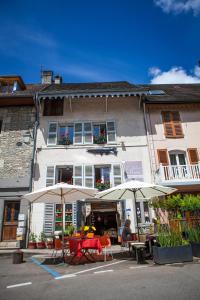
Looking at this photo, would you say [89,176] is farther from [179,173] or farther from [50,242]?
[179,173]

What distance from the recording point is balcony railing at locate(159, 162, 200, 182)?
10799 mm

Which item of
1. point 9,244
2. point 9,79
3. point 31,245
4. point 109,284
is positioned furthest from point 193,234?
point 9,79

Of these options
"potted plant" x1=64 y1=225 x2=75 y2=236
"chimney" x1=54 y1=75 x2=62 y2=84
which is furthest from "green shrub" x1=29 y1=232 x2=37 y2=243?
"chimney" x1=54 y1=75 x2=62 y2=84

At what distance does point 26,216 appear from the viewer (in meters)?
10.1

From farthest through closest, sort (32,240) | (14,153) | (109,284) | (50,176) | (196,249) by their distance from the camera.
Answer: (14,153)
(50,176)
(32,240)
(196,249)
(109,284)

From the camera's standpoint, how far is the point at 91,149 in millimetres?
11789

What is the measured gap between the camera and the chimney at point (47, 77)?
58.9 ft

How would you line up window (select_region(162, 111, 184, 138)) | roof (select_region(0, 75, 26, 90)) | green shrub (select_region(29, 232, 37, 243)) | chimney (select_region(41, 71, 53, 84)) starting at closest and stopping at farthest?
green shrub (select_region(29, 232, 37, 243))
window (select_region(162, 111, 184, 138))
roof (select_region(0, 75, 26, 90))
chimney (select_region(41, 71, 53, 84))

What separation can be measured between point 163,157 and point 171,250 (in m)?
7.03

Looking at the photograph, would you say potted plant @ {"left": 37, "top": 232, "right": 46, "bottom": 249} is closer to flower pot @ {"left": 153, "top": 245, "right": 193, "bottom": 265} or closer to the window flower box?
the window flower box

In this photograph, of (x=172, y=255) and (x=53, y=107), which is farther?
(x=53, y=107)

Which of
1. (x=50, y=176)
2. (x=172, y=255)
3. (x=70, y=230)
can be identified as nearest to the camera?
(x=172, y=255)

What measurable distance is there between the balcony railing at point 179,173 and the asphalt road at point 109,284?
614cm

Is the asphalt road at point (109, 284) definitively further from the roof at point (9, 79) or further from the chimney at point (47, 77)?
the chimney at point (47, 77)
